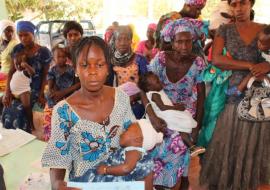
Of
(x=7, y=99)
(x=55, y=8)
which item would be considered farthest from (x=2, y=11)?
(x=55, y=8)

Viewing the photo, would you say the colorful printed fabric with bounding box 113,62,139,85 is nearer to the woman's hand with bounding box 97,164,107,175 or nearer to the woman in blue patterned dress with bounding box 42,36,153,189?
the woman in blue patterned dress with bounding box 42,36,153,189

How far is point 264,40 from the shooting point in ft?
6.70

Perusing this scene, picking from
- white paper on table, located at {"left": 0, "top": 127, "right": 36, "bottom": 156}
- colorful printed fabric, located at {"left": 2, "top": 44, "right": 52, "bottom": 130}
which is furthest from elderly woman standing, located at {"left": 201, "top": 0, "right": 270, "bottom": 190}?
colorful printed fabric, located at {"left": 2, "top": 44, "right": 52, "bottom": 130}

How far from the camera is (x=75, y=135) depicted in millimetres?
1413

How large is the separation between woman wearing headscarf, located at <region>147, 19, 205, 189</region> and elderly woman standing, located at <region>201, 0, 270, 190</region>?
0.20 meters

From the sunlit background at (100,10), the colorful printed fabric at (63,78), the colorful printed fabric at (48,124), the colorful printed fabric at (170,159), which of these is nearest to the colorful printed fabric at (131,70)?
the colorful printed fabric at (63,78)

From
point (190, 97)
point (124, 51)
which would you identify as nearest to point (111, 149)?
point (190, 97)

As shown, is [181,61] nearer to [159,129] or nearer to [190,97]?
[190,97]

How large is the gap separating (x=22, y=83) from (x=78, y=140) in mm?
2229

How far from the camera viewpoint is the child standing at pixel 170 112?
2.16 metres

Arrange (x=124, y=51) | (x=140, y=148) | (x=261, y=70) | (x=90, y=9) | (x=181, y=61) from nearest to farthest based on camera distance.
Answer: (x=140, y=148) < (x=261, y=70) < (x=181, y=61) < (x=124, y=51) < (x=90, y=9)

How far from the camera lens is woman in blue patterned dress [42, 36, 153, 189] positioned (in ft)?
4.52

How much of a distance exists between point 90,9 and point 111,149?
27.2 feet

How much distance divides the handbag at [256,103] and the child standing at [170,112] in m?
0.40
